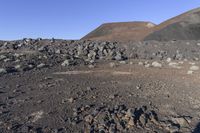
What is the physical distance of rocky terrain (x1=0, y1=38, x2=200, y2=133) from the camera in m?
5.86

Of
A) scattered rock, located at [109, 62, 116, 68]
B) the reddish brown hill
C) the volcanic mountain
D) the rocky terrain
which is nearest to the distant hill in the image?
the volcanic mountain

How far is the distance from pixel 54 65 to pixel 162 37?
996 centimetres

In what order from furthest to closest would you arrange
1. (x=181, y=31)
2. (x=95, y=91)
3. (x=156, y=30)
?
(x=156, y=30), (x=181, y=31), (x=95, y=91)

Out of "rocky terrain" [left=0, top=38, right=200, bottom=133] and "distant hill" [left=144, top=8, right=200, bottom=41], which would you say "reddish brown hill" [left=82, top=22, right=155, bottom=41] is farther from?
"rocky terrain" [left=0, top=38, right=200, bottom=133]

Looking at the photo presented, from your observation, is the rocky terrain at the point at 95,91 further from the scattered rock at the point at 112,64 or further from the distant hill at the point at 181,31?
the distant hill at the point at 181,31

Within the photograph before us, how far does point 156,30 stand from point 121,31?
346 cm


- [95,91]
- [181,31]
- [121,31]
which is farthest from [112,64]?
[121,31]

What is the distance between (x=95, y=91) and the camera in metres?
7.30

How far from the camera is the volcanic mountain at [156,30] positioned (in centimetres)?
1922

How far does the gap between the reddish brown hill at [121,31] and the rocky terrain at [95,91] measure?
34.3 ft

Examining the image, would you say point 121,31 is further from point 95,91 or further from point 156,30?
point 95,91

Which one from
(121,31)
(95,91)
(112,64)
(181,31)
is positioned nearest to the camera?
(95,91)

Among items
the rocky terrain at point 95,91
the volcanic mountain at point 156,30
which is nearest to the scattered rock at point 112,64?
the rocky terrain at point 95,91

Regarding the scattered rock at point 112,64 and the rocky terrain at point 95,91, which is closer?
the rocky terrain at point 95,91
